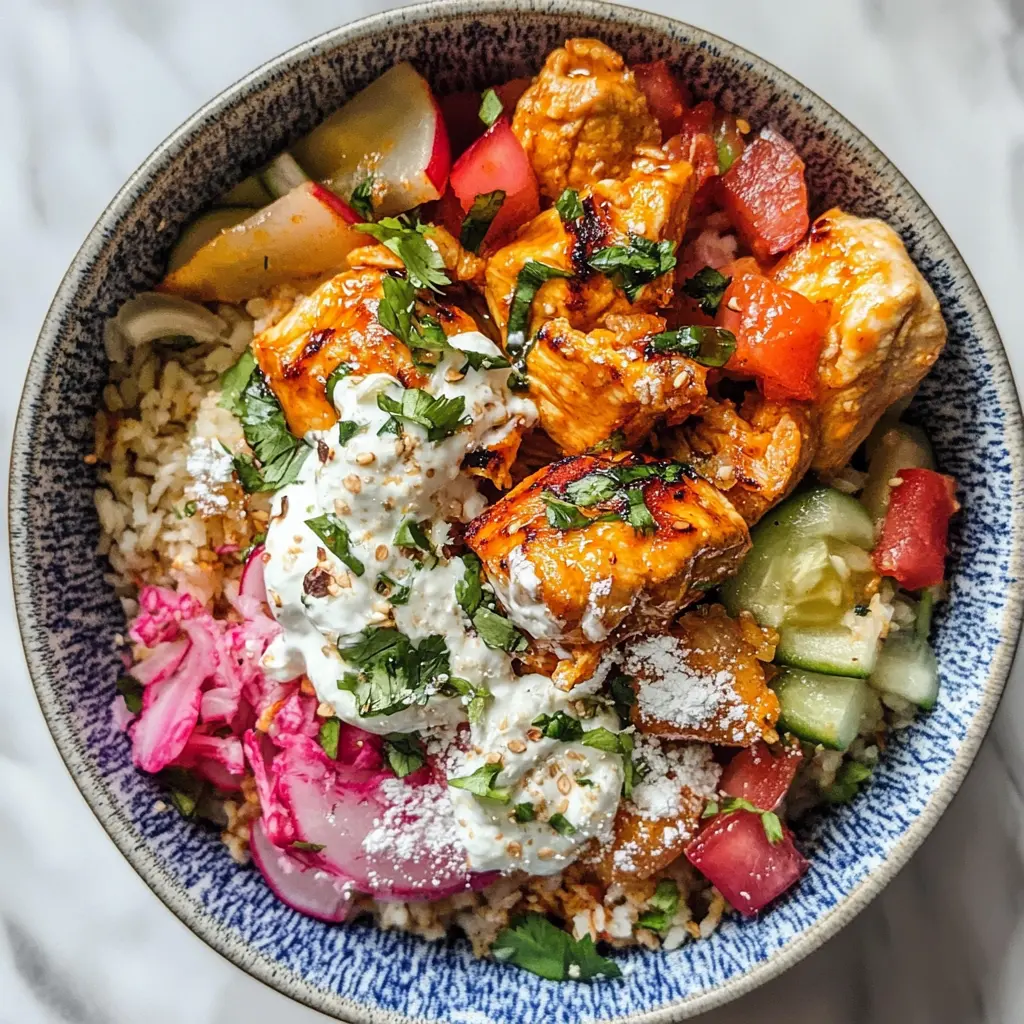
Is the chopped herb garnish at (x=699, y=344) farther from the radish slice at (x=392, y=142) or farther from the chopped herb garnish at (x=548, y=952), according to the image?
the chopped herb garnish at (x=548, y=952)

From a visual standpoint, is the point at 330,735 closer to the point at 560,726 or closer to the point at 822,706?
the point at 560,726

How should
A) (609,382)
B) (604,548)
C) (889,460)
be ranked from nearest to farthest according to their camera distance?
1. (604,548)
2. (609,382)
3. (889,460)

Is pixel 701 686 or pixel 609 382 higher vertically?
pixel 609 382

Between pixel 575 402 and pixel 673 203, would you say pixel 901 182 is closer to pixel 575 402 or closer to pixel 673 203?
pixel 673 203

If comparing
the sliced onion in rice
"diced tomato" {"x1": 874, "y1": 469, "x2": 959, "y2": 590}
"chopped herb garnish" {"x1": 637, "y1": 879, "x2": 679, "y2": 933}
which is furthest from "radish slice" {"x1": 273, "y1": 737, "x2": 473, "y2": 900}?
"diced tomato" {"x1": 874, "y1": 469, "x2": 959, "y2": 590}

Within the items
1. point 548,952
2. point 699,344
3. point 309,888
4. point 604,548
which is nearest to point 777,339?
point 699,344

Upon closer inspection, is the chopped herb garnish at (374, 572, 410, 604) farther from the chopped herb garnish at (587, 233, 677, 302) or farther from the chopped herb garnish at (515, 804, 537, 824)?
the chopped herb garnish at (587, 233, 677, 302)
